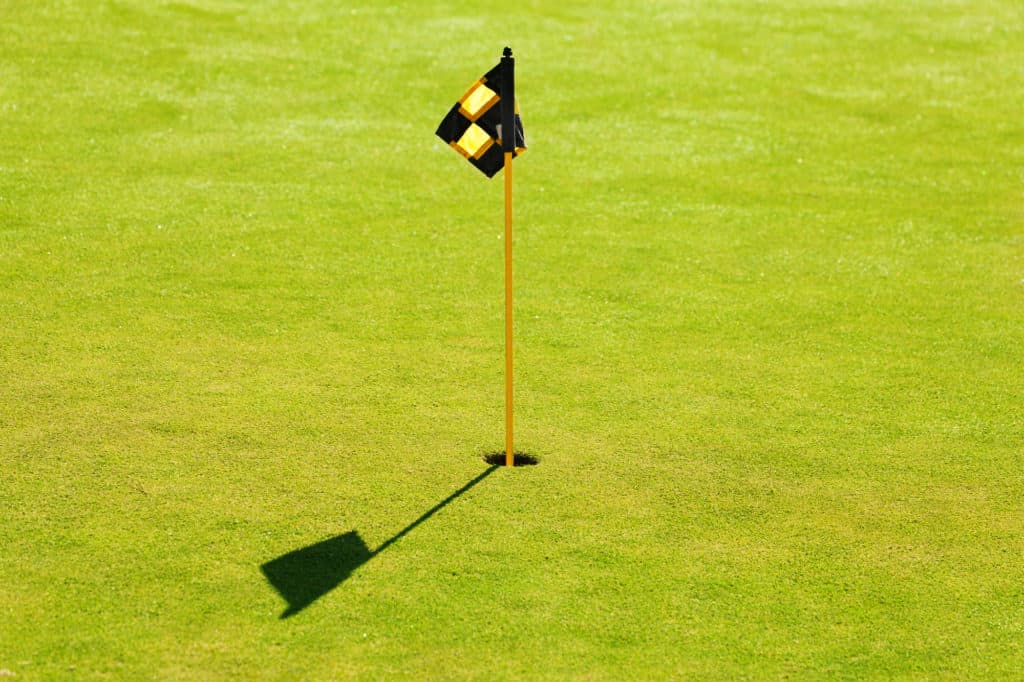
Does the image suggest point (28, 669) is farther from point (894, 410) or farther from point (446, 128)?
point (894, 410)

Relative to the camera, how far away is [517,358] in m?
11.3

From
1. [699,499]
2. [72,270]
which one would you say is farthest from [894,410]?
[72,270]

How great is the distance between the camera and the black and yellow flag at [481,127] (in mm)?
9023

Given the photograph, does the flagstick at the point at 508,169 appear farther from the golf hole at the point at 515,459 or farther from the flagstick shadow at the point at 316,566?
the flagstick shadow at the point at 316,566

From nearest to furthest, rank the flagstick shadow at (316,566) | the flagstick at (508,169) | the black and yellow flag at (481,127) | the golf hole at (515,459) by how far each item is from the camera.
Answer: the flagstick shadow at (316,566)
the flagstick at (508,169)
the black and yellow flag at (481,127)
the golf hole at (515,459)

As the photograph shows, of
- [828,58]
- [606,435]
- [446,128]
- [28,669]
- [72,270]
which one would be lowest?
[28,669]

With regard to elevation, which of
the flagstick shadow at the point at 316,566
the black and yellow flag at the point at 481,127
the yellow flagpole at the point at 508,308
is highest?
the black and yellow flag at the point at 481,127

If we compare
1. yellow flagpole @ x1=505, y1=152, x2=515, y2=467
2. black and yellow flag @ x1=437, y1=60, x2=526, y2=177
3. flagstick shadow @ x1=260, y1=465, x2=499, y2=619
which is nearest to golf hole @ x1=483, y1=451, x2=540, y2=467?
yellow flagpole @ x1=505, y1=152, x2=515, y2=467

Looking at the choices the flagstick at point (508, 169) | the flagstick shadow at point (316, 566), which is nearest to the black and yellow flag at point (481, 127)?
the flagstick at point (508, 169)

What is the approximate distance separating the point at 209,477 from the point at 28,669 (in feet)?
7.75

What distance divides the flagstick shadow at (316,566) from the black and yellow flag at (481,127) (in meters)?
2.85

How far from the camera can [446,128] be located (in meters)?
9.19

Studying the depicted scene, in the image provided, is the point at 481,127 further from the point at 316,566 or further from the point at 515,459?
the point at 316,566

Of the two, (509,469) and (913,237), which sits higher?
(913,237)
